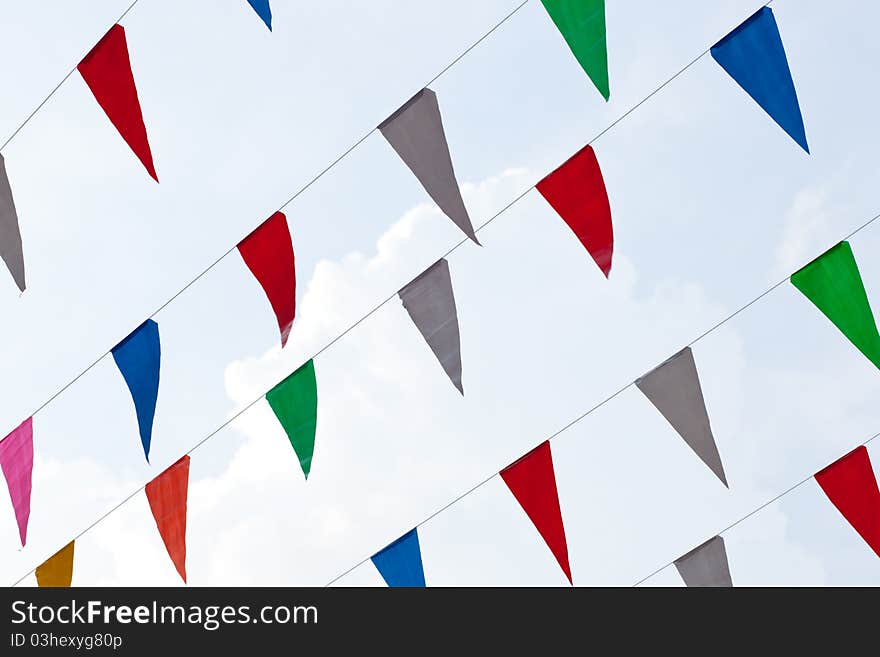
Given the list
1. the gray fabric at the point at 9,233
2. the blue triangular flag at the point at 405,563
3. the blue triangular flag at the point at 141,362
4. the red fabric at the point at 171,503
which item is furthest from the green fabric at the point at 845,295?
the gray fabric at the point at 9,233

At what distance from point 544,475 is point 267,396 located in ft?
3.27

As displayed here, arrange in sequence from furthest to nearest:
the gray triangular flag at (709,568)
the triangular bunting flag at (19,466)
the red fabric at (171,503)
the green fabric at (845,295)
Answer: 1. the triangular bunting flag at (19,466)
2. the red fabric at (171,503)
3. the gray triangular flag at (709,568)
4. the green fabric at (845,295)

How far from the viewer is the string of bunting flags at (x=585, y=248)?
3207 millimetres

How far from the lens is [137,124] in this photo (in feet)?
12.0

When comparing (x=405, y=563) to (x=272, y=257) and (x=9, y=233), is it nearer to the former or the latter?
(x=272, y=257)

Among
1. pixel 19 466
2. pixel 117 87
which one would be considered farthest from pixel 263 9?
pixel 19 466

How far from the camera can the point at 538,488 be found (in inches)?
154

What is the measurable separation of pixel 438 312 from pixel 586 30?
1.05m

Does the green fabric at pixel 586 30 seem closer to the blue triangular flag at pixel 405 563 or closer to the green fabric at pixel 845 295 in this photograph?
the green fabric at pixel 845 295

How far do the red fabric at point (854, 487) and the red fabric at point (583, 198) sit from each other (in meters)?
1.10
